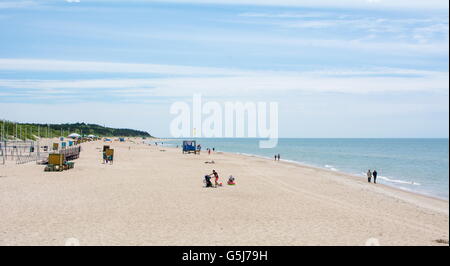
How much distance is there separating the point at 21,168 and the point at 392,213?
25.3m

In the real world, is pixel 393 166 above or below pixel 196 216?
below

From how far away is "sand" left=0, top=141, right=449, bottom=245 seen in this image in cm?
1149

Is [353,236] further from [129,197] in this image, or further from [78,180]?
[78,180]

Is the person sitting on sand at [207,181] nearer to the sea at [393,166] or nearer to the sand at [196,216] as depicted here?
the sand at [196,216]

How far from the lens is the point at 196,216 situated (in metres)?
14.4

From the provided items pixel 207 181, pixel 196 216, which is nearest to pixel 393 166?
pixel 207 181

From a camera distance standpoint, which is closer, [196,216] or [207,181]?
[196,216]

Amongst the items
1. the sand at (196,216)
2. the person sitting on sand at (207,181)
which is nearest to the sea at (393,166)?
the sand at (196,216)

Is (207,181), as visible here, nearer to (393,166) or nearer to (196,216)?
(196,216)

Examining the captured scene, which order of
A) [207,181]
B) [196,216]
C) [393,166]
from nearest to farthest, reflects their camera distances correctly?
1. [196,216]
2. [207,181]
3. [393,166]

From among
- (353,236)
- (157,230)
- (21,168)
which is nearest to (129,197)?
(157,230)

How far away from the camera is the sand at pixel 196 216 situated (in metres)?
11.5
